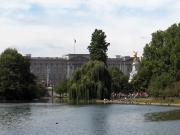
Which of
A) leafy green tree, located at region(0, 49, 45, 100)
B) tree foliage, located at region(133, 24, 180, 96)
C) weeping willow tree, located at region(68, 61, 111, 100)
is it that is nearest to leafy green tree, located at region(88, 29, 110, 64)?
tree foliage, located at region(133, 24, 180, 96)

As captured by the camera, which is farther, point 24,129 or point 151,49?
point 151,49

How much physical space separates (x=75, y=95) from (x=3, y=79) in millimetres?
33905

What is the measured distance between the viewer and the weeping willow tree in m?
92.5

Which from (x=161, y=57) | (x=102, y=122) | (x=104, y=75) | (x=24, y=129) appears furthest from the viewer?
(x=161, y=57)

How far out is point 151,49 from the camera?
391ft

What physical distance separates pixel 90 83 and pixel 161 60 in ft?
83.9

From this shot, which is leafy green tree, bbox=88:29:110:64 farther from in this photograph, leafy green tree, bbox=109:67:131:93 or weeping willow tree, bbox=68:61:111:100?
leafy green tree, bbox=109:67:131:93

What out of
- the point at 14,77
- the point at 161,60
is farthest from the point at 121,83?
the point at 161,60

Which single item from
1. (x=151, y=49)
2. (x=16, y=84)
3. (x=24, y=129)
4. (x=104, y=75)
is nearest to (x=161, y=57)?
(x=151, y=49)

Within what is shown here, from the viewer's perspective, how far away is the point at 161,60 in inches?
4454

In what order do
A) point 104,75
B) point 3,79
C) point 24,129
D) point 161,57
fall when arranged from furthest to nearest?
point 3,79 < point 161,57 < point 104,75 < point 24,129

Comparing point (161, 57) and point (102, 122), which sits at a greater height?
point (161, 57)

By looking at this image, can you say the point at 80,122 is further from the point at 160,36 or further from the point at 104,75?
the point at 160,36

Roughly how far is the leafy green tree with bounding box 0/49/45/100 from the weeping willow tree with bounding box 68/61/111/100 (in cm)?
3198
